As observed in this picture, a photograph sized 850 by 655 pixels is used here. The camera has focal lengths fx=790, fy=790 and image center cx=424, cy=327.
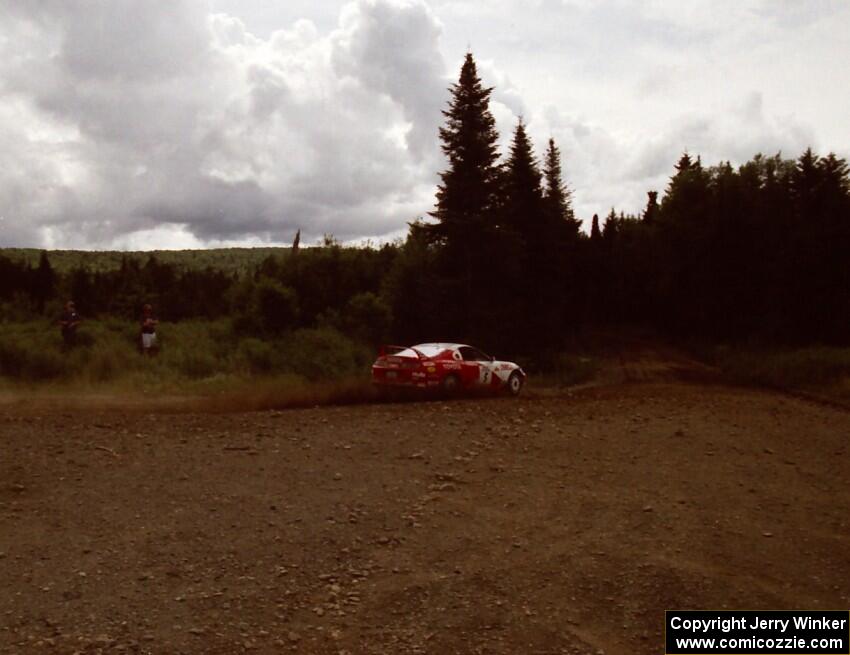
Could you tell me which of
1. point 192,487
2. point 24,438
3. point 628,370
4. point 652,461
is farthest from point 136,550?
point 628,370

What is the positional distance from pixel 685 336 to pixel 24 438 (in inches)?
1657

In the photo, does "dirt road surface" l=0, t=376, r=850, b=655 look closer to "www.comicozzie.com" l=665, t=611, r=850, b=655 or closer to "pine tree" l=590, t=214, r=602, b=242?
"www.comicozzie.com" l=665, t=611, r=850, b=655

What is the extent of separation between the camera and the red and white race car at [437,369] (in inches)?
A: 688

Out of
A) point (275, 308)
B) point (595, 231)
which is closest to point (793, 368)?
point (275, 308)

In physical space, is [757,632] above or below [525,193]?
below

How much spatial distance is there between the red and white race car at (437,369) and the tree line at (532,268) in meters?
9.53

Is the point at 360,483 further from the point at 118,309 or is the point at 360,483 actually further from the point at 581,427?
the point at 118,309

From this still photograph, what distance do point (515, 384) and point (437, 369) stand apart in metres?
2.99

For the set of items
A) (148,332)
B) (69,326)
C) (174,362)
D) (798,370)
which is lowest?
(798,370)

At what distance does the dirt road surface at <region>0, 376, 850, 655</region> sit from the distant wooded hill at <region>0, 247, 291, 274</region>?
11516 cm

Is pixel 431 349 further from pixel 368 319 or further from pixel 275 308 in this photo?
pixel 275 308

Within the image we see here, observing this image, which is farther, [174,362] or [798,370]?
[798,370]

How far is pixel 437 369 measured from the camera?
17672mm

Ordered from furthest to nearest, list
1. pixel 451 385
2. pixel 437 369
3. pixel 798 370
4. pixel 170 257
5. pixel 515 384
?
1. pixel 170 257
2. pixel 798 370
3. pixel 515 384
4. pixel 451 385
5. pixel 437 369
